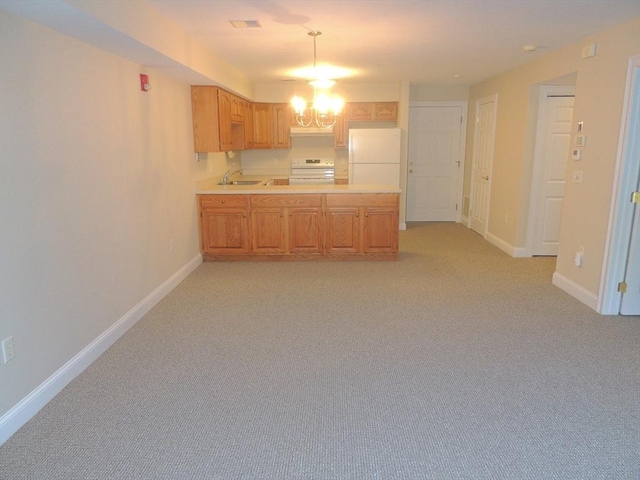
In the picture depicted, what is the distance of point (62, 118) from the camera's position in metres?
2.75

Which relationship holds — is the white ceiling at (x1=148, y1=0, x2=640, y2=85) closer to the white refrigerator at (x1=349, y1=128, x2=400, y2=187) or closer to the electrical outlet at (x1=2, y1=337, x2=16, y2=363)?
the white refrigerator at (x1=349, y1=128, x2=400, y2=187)

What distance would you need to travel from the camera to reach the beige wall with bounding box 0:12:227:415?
7.72ft

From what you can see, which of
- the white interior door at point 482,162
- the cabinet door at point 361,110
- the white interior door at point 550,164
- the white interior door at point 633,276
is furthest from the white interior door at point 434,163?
the white interior door at point 633,276

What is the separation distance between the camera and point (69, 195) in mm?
2824

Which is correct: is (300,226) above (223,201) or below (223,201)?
below

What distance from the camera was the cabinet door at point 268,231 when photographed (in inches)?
216

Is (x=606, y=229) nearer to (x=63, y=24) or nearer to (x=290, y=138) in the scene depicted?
(x=63, y=24)

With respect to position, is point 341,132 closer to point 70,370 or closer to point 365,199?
point 365,199

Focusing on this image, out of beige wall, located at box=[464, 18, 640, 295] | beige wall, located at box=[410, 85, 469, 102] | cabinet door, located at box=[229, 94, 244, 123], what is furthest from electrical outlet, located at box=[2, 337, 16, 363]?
beige wall, located at box=[410, 85, 469, 102]

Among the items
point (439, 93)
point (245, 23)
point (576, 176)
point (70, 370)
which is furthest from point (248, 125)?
point (70, 370)

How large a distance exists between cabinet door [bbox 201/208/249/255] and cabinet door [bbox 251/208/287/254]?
0.10m

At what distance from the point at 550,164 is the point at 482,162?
1.52 meters

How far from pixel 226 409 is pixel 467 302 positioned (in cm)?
254

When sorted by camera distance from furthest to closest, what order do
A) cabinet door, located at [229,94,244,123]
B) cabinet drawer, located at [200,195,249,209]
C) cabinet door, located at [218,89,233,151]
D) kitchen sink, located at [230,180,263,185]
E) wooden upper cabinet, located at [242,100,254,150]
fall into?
wooden upper cabinet, located at [242,100,254,150] → kitchen sink, located at [230,180,263,185] → cabinet door, located at [229,94,244,123] → cabinet drawer, located at [200,195,249,209] → cabinet door, located at [218,89,233,151]
